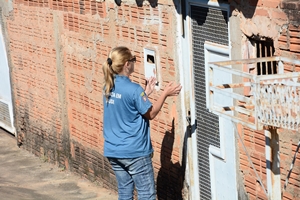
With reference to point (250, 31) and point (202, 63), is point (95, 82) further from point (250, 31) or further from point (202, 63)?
point (250, 31)

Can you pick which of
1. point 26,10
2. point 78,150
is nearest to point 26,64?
point 26,10

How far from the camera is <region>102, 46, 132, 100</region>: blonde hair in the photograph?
22.1 feet

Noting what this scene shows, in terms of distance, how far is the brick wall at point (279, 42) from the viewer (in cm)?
585

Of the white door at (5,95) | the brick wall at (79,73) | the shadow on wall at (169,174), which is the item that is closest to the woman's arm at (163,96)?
the brick wall at (79,73)

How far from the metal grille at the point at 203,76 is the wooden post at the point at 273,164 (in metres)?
1.84

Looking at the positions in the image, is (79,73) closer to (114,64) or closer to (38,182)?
(38,182)

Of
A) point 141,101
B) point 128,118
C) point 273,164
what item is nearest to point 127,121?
point 128,118

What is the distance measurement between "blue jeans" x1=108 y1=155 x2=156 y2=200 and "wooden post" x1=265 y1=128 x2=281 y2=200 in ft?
5.89

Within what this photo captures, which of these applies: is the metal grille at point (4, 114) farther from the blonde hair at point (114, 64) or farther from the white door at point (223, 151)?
the blonde hair at point (114, 64)

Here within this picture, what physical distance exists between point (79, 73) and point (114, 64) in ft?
9.69

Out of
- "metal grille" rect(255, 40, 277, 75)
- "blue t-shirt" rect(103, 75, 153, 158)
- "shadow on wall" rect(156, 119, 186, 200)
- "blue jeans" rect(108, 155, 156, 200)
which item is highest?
"metal grille" rect(255, 40, 277, 75)

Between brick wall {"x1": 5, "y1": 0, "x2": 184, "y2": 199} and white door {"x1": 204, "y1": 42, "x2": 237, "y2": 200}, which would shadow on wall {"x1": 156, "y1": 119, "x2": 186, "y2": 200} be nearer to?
brick wall {"x1": 5, "y1": 0, "x2": 184, "y2": 199}

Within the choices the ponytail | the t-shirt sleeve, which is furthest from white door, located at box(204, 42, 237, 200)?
the ponytail

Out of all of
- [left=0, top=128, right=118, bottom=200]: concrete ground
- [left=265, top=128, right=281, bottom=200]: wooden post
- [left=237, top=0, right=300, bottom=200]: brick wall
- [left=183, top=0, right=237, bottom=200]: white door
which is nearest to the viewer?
[left=265, top=128, right=281, bottom=200]: wooden post
